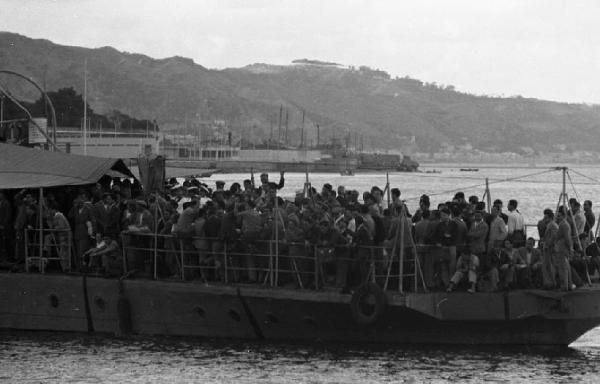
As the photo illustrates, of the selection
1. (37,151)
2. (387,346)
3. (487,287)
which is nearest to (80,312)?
(37,151)

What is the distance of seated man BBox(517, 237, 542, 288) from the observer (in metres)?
25.1

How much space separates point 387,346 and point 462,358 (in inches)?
57.6

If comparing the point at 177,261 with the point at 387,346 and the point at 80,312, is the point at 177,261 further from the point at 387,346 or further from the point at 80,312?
the point at 387,346

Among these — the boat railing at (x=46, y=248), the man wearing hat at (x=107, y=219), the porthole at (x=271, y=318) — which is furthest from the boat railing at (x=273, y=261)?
the boat railing at (x=46, y=248)

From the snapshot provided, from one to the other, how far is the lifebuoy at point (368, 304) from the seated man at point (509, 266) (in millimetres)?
2429

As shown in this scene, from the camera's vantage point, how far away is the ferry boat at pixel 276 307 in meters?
24.6

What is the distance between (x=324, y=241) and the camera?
24484 millimetres

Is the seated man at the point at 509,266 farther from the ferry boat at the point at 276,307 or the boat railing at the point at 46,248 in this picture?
the boat railing at the point at 46,248

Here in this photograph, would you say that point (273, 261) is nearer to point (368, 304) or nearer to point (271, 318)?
point (271, 318)

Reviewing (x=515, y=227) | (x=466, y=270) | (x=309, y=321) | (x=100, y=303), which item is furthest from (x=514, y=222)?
(x=100, y=303)

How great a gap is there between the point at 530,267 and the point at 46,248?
9912 millimetres

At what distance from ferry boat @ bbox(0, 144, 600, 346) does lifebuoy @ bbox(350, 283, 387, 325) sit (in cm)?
2

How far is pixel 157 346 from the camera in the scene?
26.5 m

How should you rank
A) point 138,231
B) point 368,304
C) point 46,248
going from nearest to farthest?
point 368,304
point 138,231
point 46,248
